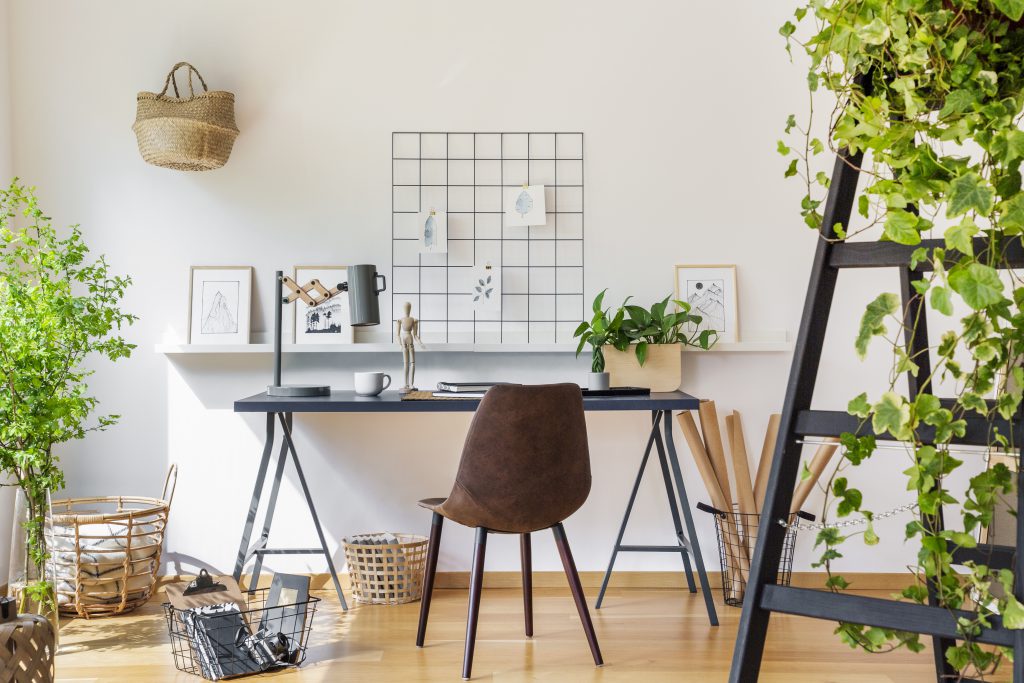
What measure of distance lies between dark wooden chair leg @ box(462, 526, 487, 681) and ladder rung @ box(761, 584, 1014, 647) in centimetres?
165

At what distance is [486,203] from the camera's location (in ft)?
12.0

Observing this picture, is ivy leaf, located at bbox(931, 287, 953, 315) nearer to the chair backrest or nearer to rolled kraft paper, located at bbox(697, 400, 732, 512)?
the chair backrest

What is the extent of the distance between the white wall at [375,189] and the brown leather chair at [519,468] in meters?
0.98

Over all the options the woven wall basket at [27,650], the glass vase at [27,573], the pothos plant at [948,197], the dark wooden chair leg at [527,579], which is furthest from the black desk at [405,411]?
the pothos plant at [948,197]

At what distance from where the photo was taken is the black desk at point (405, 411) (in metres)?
2.98

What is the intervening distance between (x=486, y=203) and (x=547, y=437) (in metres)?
1.38

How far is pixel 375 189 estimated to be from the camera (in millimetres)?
3635

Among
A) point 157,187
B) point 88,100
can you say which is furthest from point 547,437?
point 88,100

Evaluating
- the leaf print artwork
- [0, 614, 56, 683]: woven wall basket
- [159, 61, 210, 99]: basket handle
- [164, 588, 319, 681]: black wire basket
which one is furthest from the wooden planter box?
[0, 614, 56, 683]: woven wall basket

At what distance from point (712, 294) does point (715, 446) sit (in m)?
0.62

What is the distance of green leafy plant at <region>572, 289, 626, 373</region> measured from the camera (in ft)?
11.1

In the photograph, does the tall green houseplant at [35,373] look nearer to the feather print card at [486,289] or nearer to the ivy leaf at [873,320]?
the feather print card at [486,289]

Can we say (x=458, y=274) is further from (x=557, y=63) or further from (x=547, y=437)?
(x=547, y=437)

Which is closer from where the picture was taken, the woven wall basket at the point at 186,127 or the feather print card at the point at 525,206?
the woven wall basket at the point at 186,127
